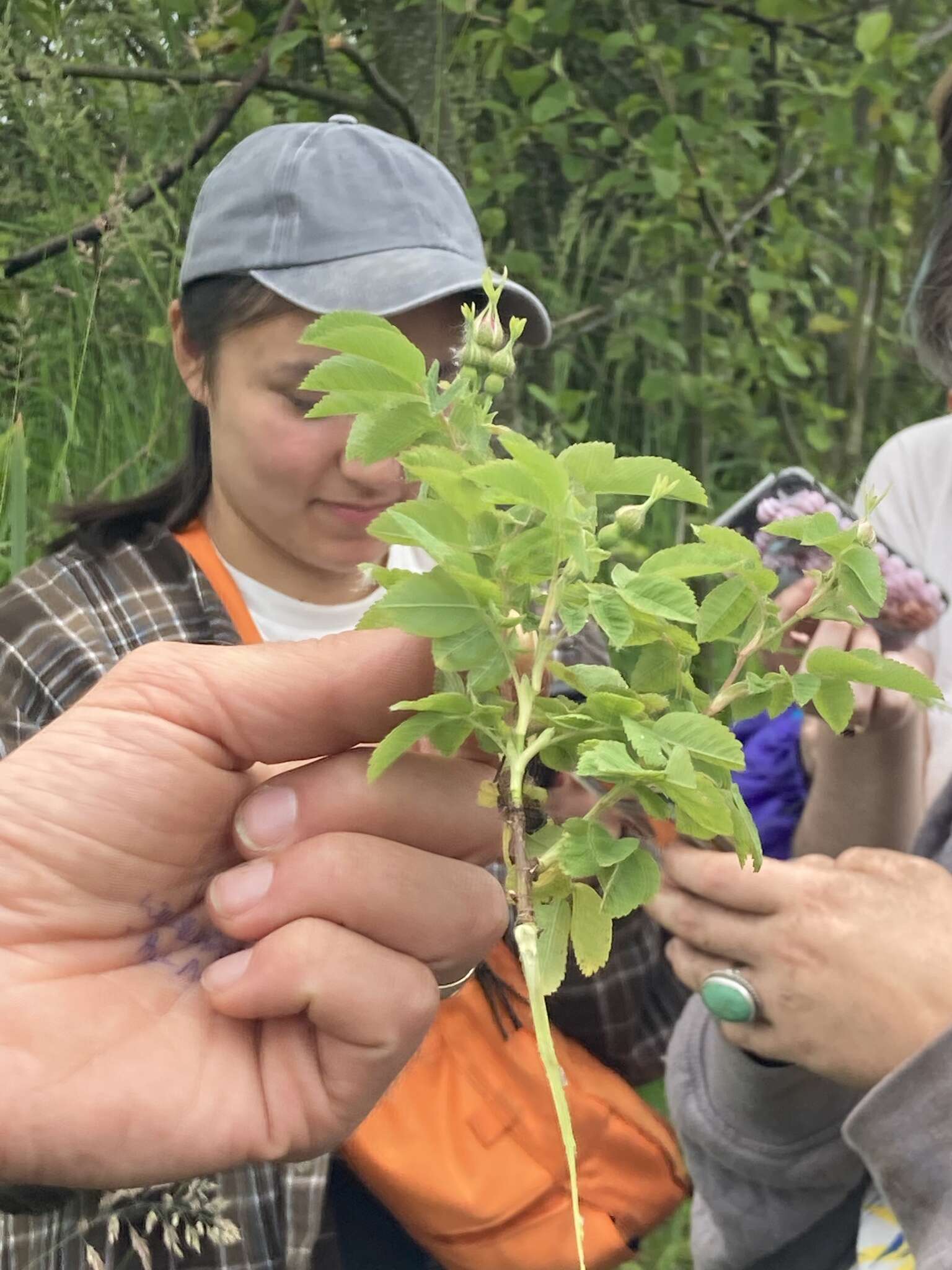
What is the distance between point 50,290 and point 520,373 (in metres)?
1.15

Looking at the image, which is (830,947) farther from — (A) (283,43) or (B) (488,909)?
(A) (283,43)

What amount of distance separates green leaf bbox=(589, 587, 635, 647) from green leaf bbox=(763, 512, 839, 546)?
9cm

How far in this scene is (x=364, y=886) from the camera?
632 mm

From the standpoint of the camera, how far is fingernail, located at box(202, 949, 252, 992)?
0.63 m

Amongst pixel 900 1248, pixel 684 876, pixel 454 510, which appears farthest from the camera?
pixel 684 876

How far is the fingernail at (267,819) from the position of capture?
0.64 metres

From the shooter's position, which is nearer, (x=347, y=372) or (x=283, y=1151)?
(x=347, y=372)


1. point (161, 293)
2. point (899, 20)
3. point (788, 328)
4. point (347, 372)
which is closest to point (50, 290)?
point (161, 293)

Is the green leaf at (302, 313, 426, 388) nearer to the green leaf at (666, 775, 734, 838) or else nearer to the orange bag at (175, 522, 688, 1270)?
the green leaf at (666, 775, 734, 838)

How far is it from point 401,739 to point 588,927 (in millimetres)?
121

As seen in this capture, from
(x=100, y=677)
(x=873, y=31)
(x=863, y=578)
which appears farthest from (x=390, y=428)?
(x=873, y=31)

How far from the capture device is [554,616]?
18.6 inches

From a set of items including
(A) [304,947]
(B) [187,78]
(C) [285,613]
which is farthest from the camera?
(B) [187,78]

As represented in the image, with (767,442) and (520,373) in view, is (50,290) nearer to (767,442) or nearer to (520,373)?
(520,373)
